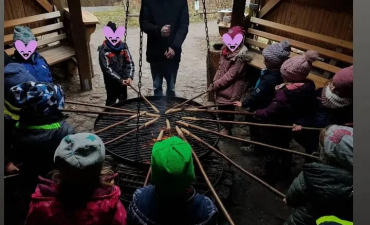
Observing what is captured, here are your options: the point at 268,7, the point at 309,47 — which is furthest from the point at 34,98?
the point at 268,7

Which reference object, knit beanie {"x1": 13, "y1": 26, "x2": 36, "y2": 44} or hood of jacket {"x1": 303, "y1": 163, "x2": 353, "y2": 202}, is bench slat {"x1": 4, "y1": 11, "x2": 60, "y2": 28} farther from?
hood of jacket {"x1": 303, "y1": 163, "x2": 353, "y2": 202}

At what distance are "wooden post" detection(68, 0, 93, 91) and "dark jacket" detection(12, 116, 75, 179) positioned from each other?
11.1ft

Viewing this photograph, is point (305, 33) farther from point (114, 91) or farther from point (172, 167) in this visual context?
point (172, 167)

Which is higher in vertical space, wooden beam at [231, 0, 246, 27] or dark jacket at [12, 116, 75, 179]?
wooden beam at [231, 0, 246, 27]

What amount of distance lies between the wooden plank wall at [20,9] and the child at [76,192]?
4487 millimetres

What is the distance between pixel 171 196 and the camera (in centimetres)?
171

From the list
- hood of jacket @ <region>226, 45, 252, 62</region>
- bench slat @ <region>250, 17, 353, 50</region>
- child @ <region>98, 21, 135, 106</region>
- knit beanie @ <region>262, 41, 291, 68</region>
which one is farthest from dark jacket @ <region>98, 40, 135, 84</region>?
bench slat @ <region>250, 17, 353, 50</region>

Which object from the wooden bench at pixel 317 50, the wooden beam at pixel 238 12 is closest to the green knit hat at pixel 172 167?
the wooden bench at pixel 317 50

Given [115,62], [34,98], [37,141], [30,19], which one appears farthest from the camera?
[30,19]

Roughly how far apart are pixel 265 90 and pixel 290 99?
1.61 feet

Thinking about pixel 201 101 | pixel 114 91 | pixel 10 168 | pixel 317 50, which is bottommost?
pixel 201 101

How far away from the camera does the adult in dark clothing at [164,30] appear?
183 inches

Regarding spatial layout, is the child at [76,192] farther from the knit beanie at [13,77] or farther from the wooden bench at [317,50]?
the wooden bench at [317,50]

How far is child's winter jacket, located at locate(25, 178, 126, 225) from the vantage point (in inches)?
72.0
